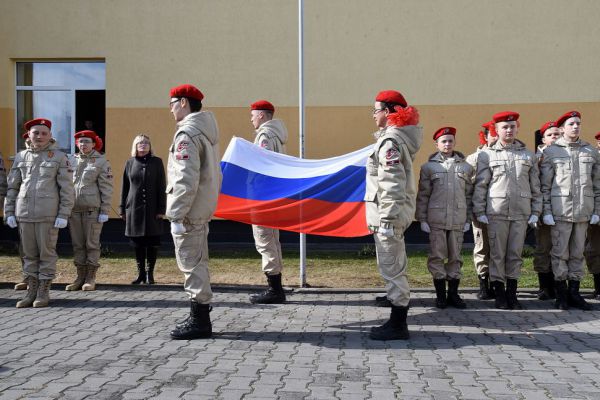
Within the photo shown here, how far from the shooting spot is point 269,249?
25.5 feet

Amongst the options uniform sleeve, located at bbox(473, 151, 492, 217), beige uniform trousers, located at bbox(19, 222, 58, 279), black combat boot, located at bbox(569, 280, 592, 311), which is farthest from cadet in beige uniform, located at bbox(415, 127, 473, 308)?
beige uniform trousers, located at bbox(19, 222, 58, 279)

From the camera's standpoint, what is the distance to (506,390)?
4.51 metres

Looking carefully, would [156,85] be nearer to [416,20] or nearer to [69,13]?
[69,13]

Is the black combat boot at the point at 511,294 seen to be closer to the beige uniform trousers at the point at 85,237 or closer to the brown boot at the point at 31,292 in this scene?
the beige uniform trousers at the point at 85,237

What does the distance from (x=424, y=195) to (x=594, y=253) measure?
2.29 m

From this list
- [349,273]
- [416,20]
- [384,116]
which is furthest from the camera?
[416,20]

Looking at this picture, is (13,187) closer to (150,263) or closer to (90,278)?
(90,278)

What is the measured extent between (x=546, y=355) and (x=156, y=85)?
32.1 feet

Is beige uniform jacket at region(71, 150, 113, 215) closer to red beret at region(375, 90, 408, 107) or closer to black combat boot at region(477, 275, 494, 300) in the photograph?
red beret at region(375, 90, 408, 107)

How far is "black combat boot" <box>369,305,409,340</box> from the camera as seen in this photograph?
5.98m

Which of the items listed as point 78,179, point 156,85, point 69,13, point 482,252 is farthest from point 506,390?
point 69,13

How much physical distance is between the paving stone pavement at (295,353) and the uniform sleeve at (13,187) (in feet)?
3.57

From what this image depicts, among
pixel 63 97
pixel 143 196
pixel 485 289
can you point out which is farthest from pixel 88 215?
pixel 63 97

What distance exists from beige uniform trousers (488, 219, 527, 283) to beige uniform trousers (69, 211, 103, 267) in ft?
16.2
